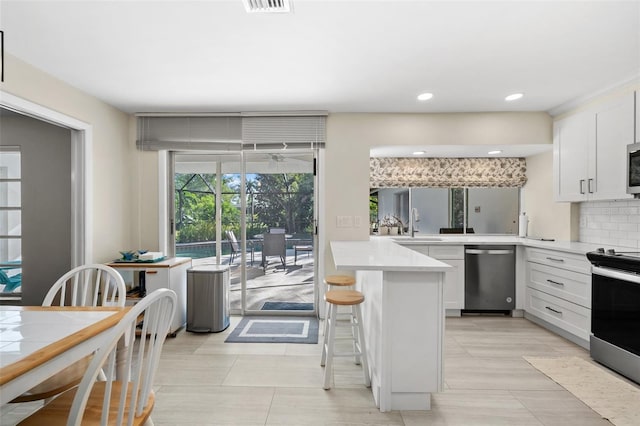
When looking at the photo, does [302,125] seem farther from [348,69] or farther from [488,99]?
[488,99]

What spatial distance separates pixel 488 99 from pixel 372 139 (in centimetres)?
123

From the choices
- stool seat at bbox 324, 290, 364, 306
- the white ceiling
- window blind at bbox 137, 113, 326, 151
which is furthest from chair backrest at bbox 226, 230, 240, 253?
stool seat at bbox 324, 290, 364, 306

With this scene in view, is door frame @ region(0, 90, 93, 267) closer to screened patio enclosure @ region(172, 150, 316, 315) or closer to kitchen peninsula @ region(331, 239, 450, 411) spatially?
screened patio enclosure @ region(172, 150, 316, 315)

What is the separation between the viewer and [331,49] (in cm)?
233

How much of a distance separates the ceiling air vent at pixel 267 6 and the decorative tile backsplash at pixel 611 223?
11.4ft

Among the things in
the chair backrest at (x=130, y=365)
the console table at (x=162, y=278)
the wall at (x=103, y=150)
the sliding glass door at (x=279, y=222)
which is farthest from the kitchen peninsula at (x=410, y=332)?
the wall at (x=103, y=150)

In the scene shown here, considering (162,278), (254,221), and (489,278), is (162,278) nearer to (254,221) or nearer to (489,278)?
(254,221)

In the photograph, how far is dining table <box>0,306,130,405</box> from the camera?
100cm

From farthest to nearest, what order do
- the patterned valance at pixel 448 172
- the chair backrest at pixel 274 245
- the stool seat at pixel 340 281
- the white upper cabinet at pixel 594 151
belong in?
the patterned valance at pixel 448 172 → the chair backrest at pixel 274 245 → the white upper cabinet at pixel 594 151 → the stool seat at pixel 340 281

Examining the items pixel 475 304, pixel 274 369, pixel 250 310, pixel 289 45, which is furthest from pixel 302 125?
pixel 475 304

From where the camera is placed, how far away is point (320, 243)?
378 centimetres

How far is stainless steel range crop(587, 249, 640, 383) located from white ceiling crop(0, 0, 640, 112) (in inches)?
61.8

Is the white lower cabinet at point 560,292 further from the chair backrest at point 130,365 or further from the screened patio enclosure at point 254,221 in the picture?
the chair backrest at point 130,365

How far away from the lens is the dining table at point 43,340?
1.00 meters
